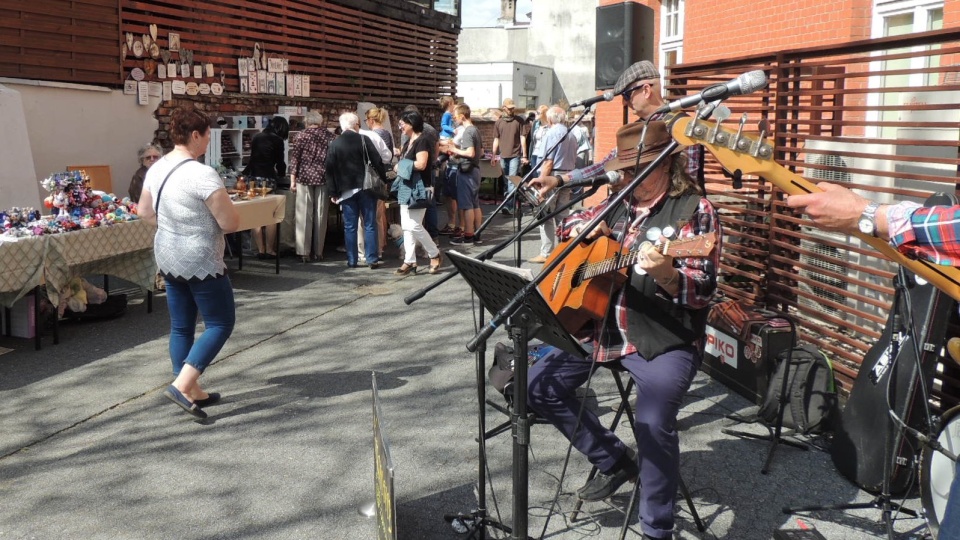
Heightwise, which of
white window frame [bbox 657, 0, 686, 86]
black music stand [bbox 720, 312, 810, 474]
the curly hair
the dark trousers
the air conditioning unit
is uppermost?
white window frame [bbox 657, 0, 686, 86]

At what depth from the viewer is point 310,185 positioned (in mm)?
10703

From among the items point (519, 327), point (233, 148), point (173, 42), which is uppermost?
point (173, 42)

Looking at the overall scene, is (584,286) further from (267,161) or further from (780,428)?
(267,161)

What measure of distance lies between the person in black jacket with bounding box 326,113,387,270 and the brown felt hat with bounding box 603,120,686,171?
257 inches

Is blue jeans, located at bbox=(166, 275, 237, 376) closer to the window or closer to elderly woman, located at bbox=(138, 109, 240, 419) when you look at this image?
elderly woman, located at bbox=(138, 109, 240, 419)

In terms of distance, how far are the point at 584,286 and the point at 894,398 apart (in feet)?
5.67

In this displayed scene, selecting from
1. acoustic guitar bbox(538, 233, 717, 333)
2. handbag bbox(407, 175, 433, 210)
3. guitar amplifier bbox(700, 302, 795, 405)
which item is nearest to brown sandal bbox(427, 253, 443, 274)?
handbag bbox(407, 175, 433, 210)

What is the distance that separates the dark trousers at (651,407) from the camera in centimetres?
339

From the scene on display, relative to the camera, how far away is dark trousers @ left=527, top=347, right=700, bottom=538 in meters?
3.39

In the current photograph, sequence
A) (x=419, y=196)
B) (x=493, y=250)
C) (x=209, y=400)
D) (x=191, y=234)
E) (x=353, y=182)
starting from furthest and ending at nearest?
1. (x=353, y=182)
2. (x=419, y=196)
3. (x=209, y=400)
4. (x=191, y=234)
5. (x=493, y=250)

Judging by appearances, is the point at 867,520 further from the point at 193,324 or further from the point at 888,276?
the point at 193,324

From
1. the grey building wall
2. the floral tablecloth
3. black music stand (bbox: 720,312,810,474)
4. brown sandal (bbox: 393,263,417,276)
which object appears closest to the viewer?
black music stand (bbox: 720,312,810,474)

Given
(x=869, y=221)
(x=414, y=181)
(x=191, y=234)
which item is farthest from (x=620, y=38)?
(x=869, y=221)

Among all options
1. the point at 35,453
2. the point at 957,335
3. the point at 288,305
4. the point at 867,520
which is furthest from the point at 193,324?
the point at 957,335
